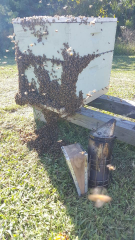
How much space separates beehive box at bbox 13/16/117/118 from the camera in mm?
1915

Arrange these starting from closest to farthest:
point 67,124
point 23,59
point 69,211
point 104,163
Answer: point 69,211
point 104,163
point 23,59
point 67,124

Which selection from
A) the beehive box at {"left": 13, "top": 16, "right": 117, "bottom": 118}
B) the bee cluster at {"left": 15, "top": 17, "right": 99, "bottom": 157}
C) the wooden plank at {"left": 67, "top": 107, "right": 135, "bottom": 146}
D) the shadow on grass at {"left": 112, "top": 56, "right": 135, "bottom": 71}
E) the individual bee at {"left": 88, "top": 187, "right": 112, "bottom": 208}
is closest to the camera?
the individual bee at {"left": 88, "top": 187, "right": 112, "bottom": 208}

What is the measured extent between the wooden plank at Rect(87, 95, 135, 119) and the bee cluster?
58 cm

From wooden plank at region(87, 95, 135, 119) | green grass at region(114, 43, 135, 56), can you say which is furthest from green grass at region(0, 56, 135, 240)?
green grass at region(114, 43, 135, 56)

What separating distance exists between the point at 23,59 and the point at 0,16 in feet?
41.4

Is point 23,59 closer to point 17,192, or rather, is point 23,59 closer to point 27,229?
point 17,192

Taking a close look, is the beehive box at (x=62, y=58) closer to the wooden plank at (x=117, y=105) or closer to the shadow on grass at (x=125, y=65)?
the wooden plank at (x=117, y=105)

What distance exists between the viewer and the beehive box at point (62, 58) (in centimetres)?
192

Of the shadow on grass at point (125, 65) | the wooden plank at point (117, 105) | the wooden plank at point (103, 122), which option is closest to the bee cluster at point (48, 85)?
the wooden plank at point (103, 122)

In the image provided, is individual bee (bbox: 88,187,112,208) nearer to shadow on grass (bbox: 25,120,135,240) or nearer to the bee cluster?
shadow on grass (bbox: 25,120,135,240)

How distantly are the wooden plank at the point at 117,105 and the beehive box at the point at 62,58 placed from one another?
24 cm

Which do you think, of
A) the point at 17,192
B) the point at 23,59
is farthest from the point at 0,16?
the point at 17,192

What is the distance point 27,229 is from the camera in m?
1.58

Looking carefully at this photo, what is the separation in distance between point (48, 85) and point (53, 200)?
125 cm
